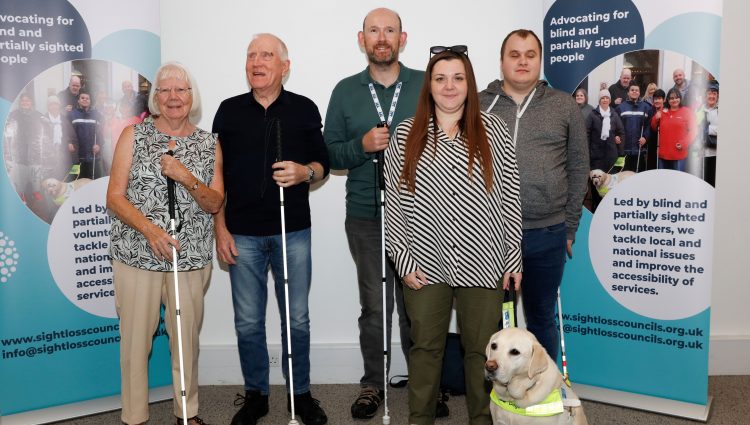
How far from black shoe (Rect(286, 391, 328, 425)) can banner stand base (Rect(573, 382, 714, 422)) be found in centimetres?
151

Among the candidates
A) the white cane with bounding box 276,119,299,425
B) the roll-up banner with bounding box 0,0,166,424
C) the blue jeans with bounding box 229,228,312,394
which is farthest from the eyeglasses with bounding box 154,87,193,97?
the blue jeans with bounding box 229,228,312,394

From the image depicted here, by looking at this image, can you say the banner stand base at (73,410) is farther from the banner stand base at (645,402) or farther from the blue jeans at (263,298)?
the banner stand base at (645,402)

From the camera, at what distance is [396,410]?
3727 millimetres

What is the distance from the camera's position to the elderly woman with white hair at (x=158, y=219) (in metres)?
3.03

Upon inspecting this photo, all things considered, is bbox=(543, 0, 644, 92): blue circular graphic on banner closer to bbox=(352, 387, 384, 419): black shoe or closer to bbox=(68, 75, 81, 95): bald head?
bbox=(352, 387, 384, 419): black shoe

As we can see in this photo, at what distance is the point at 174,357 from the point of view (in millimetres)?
3229

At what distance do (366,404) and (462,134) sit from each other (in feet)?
5.30

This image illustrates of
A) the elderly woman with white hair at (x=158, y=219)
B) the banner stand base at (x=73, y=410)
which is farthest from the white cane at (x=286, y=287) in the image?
the banner stand base at (x=73, y=410)

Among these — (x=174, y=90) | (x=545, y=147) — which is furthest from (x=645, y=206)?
(x=174, y=90)

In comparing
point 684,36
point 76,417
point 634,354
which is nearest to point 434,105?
point 684,36

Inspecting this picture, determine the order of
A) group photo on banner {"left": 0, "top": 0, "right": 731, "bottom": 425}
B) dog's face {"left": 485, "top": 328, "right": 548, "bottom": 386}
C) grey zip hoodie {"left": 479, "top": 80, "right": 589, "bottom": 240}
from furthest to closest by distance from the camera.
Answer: grey zip hoodie {"left": 479, "top": 80, "right": 589, "bottom": 240}
group photo on banner {"left": 0, "top": 0, "right": 731, "bottom": 425}
dog's face {"left": 485, "top": 328, "right": 548, "bottom": 386}

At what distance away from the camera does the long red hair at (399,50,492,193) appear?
2781mm

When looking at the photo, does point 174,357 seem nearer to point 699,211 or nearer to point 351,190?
point 351,190

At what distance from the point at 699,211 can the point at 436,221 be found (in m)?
1.57
